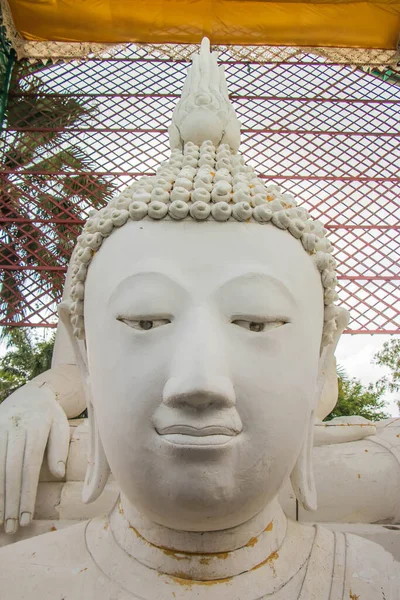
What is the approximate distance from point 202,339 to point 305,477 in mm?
654

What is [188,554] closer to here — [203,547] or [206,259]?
[203,547]

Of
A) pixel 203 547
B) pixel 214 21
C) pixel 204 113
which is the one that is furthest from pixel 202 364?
pixel 214 21

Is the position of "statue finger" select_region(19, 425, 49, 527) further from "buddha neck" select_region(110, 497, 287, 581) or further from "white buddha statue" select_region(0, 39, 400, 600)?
"buddha neck" select_region(110, 497, 287, 581)

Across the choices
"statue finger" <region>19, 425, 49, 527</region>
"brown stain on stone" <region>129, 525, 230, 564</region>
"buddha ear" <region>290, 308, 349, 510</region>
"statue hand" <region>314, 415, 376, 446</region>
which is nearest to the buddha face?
"brown stain on stone" <region>129, 525, 230, 564</region>

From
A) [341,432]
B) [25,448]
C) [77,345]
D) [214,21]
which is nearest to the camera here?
[77,345]

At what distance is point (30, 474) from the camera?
1.60 m

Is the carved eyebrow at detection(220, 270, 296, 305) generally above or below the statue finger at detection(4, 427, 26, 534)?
above

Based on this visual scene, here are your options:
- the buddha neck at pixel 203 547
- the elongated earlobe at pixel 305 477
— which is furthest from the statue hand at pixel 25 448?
the elongated earlobe at pixel 305 477

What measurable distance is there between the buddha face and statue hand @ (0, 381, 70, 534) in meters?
0.55

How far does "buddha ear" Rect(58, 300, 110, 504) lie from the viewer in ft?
4.56

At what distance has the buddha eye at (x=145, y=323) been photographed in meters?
1.11

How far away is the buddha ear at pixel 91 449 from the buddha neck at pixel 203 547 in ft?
0.66

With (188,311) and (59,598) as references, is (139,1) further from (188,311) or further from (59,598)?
(59,598)

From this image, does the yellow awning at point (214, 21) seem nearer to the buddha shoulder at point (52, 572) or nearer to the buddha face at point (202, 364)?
the buddha face at point (202, 364)
